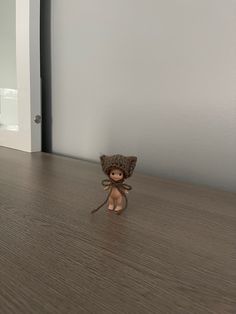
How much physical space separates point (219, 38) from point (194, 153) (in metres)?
0.23

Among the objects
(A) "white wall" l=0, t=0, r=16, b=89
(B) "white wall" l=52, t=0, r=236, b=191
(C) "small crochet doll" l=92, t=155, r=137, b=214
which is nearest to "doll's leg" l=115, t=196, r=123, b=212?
(C) "small crochet doll" l=92, t=155, r=137, b=214

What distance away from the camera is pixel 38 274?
360 millimetres

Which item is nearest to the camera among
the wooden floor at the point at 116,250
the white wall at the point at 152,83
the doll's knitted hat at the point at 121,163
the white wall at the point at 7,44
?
the wooden floor at the point at 116,250

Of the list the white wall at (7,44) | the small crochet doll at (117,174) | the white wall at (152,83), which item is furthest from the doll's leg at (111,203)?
the white wall at (7,44)

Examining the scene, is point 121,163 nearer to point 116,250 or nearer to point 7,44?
point 116,250

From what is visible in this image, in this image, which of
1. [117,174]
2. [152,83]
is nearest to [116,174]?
[117,174]

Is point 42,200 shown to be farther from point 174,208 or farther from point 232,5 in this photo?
point 232,5

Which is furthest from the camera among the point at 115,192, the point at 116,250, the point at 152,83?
the point at 152,83

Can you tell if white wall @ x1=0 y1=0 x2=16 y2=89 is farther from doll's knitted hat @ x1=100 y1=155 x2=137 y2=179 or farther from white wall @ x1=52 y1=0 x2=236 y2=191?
doll's knitted hat @ x1=100 y1=155 x2=137 y2=179

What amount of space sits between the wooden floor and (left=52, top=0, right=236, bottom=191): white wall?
0.11m

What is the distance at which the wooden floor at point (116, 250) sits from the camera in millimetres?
318

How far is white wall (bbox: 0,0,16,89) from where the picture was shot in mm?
1100

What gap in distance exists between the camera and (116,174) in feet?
1.68

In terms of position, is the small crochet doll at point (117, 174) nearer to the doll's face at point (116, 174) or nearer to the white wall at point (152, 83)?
the doll's face at point (116, 174)
